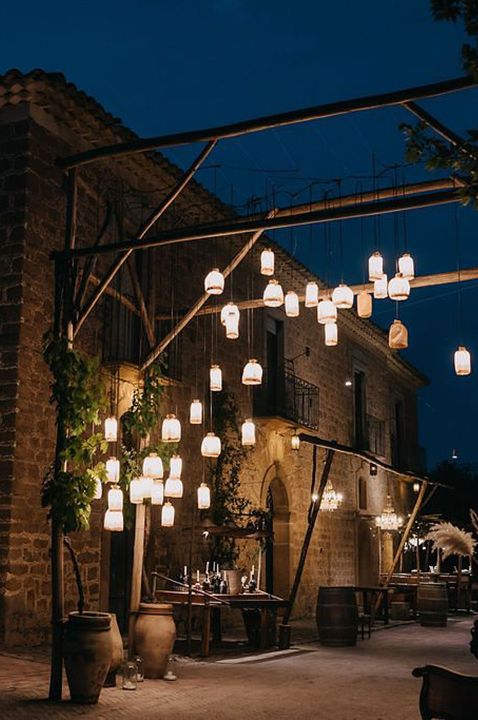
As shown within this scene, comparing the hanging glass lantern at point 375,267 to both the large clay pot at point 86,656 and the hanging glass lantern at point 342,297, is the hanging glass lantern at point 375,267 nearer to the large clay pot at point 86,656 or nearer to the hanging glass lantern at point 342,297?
the hanging glass lantern at point 342,297

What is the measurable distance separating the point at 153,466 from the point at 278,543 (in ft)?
24.6

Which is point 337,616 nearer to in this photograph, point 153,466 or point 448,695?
point 153,466

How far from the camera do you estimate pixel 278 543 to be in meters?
16.4

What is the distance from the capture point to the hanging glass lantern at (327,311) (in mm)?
9820

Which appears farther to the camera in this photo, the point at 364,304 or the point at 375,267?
the point at 364,304

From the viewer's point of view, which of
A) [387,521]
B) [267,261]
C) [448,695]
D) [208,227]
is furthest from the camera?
[387,521]

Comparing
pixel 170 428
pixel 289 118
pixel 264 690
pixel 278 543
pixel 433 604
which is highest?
pixel 289 118

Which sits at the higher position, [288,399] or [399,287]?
[288,399]

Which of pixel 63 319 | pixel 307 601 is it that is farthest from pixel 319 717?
pixel 307 601

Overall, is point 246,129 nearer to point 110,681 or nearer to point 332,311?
point 332,311

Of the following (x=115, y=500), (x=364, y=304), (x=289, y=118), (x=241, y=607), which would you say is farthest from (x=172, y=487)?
(x=289, y=118)

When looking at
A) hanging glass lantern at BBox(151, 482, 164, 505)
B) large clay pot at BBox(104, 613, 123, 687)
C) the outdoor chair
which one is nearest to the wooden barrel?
hanging glass lantern at BBox(151, 482, 164, 505)

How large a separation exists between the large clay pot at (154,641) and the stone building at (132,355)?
1542mm

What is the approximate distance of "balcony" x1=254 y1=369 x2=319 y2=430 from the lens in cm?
1544
